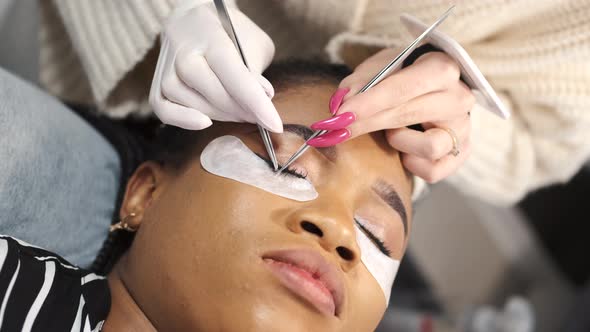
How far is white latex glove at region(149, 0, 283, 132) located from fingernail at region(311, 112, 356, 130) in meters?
0.05

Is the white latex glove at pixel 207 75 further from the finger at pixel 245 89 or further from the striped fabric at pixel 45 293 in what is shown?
the striped fabric at pixel 45 293

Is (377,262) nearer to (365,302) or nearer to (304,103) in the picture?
(365,302)

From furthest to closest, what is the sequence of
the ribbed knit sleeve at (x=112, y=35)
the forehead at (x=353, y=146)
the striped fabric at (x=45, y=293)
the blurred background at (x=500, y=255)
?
the blurred background at (x=500, y=255) < the ribbed knit sleeve at (x=112, y=35) < the forehead at (x=353, y=146) < the striped fabric at (x=45, y=293)

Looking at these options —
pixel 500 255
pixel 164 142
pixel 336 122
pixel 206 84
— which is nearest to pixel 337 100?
pixel 336 122

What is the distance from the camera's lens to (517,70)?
0.91 meters

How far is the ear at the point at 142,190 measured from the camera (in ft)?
2.54

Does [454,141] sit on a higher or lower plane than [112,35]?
lower

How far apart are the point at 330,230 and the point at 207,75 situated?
229 mm

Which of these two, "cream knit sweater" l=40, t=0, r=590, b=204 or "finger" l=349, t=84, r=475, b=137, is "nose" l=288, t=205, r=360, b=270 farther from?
"cream knit sweater" l=40, t=0, r=590, b=204

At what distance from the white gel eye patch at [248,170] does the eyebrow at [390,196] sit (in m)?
0.09

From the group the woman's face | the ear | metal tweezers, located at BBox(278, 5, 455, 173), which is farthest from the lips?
the ear

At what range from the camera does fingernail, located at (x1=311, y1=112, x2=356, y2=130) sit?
0.65 m

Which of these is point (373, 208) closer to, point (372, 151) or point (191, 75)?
point (372, 151)

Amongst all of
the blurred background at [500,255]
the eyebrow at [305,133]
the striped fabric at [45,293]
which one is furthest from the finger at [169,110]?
the blurred background at [500,255]
